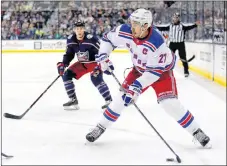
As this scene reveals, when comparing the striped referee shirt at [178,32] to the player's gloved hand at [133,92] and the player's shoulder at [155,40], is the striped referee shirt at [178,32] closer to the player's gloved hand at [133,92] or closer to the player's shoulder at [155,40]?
the player's shoulder at [155,40]

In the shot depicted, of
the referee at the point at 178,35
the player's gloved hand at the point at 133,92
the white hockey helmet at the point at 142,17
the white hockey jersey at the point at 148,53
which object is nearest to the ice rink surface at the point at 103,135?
the player's gloved hand at the point at 133,92

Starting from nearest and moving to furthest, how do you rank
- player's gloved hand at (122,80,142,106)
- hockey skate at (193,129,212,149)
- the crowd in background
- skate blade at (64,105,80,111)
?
player's gloved hand at (122,80,142,106) < hockey skate at (193,129,212,149) < skate blade at (64,105,80,111) < the crowd in background

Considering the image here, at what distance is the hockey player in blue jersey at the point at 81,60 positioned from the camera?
4289mm

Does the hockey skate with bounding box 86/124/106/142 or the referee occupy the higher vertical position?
the referee

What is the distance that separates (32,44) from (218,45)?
26.0 ft

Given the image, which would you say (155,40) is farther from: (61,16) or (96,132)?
(61,16)

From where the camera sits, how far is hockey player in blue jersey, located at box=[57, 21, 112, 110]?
429 cm

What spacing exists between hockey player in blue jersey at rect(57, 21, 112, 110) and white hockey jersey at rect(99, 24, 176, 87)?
126 cm

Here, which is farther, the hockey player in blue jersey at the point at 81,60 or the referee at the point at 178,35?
the referee at the point at 178,35

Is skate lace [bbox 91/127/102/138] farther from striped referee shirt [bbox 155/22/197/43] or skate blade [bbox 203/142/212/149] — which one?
striped referee shirt [bbox 155/22/197/43]

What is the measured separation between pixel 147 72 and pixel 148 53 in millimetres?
117

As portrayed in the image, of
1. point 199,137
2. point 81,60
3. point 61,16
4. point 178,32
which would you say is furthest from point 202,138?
point 61,16

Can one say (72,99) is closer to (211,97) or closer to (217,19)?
(211,97)

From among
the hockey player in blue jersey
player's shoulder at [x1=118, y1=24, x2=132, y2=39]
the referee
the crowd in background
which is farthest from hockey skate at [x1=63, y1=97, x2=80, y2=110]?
the crowd in background
